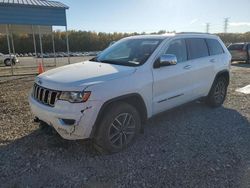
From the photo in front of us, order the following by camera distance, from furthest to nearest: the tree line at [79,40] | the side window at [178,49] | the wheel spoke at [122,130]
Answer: the tree line at [79,40]
the side window at [178,49]
the wheel spoke at [122,130]

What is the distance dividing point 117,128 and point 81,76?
3.24ft

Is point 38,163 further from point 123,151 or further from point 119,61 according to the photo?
point 119,61

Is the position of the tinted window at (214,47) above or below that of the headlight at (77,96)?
above

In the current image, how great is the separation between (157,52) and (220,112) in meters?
2.62

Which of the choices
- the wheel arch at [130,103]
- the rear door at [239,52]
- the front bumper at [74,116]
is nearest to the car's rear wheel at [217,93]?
the wheel arch at [130,103]

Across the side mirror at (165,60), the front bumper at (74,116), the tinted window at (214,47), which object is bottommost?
the front bumper at (74,116)

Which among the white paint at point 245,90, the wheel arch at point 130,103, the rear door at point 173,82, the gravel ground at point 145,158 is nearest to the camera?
the gravel ground at point 145,158

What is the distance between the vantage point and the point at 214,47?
238 inches

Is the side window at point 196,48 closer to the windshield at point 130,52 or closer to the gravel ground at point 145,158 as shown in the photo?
the windshield at point 130,52

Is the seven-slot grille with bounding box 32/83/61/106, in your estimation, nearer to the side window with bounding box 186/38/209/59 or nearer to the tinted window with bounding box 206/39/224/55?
the side window with bounding box 186/38/209/59

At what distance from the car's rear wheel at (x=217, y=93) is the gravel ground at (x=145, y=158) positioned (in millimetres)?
785

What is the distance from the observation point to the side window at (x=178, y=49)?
471 cm

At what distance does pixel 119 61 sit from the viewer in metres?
4.46

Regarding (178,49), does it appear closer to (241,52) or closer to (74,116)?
(74,116)
